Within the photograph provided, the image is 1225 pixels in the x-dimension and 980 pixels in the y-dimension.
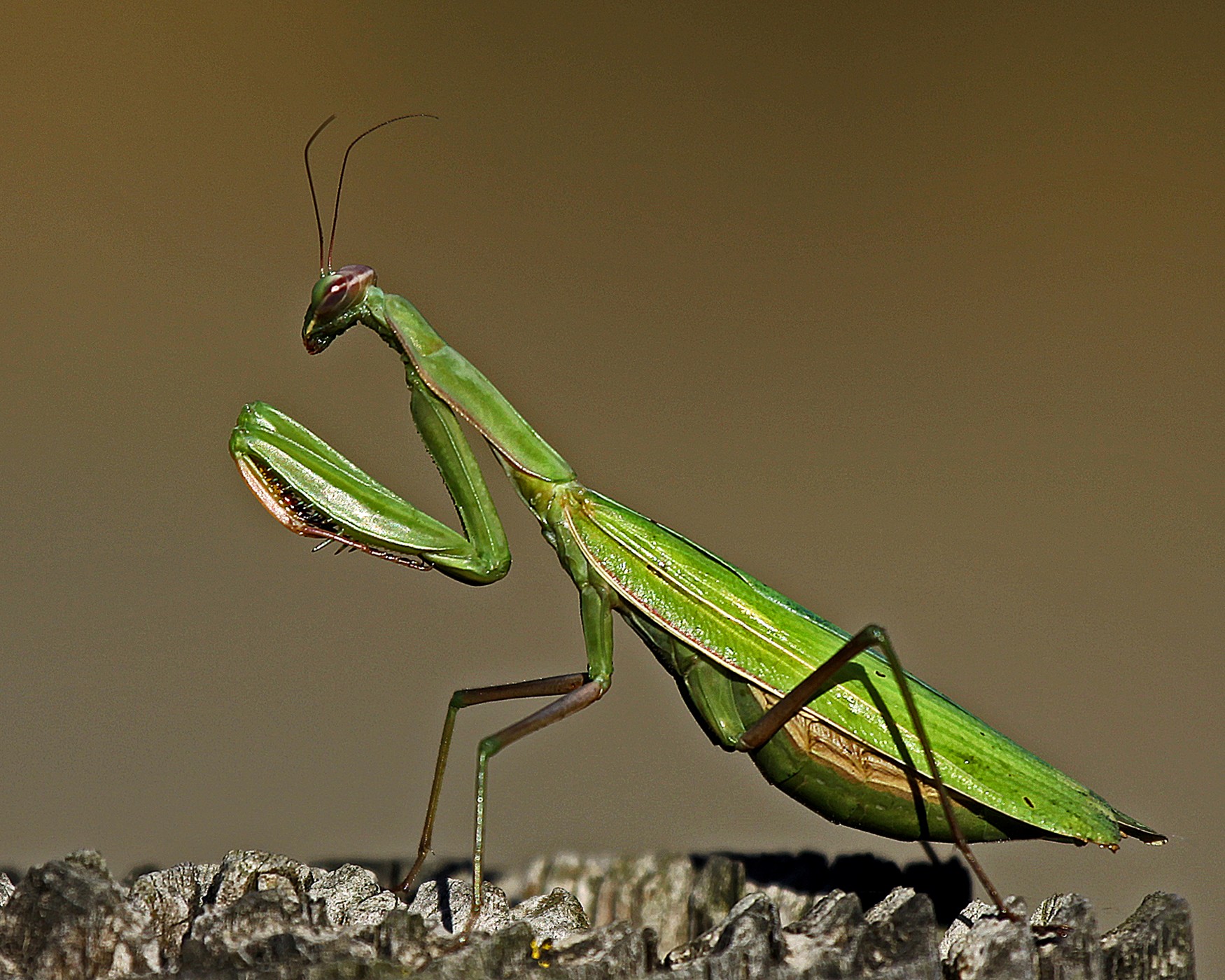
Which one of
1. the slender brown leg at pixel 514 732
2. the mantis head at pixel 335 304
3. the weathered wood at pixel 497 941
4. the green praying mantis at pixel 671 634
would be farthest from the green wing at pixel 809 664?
the mantis head at pixel 335 304

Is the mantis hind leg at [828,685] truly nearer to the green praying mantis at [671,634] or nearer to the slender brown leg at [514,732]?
the green praying mantis at [671,634]

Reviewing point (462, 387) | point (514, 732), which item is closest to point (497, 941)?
point (514, 732)

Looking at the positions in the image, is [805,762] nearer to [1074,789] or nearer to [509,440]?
[1074,789]

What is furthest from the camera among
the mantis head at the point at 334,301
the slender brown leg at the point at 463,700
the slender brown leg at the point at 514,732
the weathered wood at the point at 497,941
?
the mantis head at the point at 334,301

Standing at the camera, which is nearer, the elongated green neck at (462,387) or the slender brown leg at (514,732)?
the slender brown leg at (514,732)

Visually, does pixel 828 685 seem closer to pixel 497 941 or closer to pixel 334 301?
pixel 497 941

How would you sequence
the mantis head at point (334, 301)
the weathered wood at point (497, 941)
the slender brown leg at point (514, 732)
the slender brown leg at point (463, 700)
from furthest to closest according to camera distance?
the mantis head at point (334, 301) → the slender brown leg at point (463, 700) → the slender brown leg at point (514, 732) → the weathered wood at point (497, 941)
